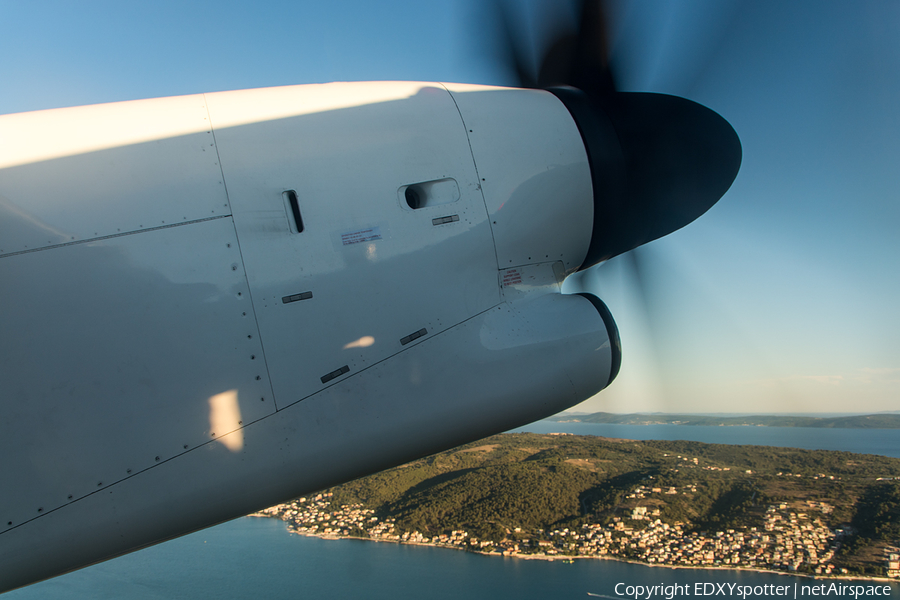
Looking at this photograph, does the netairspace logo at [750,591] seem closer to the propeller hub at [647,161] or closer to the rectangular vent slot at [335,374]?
the propeller hub at [647,161]

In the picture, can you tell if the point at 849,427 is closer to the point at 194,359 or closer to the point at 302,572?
the point at 302,572

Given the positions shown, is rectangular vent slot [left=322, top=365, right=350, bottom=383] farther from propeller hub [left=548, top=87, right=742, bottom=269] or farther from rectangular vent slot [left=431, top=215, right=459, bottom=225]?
propeller hub [left=548, top=87, right=742, bottom=269]

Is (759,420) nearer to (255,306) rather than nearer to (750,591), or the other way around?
(750,591)

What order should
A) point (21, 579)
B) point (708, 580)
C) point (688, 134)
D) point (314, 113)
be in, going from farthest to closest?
1. point (708, 580)
2. point (688, 134)
3. point (314, 113)
4. point (21, 579)

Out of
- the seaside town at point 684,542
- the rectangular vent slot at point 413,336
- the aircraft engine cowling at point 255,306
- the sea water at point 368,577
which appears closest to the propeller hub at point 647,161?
the aircraft engine cowling at point 255,306

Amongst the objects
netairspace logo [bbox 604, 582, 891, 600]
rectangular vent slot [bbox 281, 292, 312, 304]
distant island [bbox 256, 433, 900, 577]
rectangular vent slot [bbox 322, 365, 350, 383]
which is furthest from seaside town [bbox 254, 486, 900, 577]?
rectangular vent slot [bbox 281, 292, 312, 304]

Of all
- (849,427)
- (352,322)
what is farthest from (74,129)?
(849,427)
